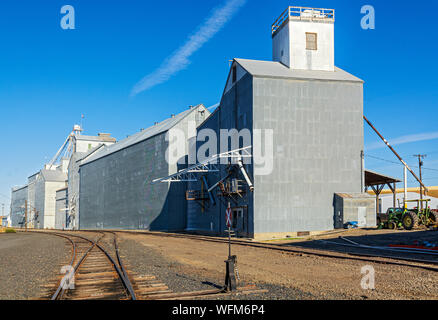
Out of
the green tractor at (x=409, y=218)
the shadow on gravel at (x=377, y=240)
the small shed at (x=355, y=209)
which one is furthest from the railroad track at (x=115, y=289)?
the small shed at (x=355, y=209)

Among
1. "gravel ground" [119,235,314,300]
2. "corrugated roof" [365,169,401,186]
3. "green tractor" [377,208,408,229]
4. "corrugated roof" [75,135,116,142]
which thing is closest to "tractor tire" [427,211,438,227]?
"green tractor" [377,208,408,229]

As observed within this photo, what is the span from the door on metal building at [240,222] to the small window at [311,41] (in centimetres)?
1598

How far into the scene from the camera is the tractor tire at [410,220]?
94.7 feet

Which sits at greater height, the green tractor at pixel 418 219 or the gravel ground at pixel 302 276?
the green tractor at pixel 418 219

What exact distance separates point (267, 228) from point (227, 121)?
474 inches

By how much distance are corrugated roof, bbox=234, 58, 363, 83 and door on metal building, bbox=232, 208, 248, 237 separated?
11.5 metres

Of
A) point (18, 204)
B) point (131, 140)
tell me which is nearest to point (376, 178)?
point (131, 140)

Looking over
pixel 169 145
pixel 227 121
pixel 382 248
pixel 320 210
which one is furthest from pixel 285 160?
pixel 169 145

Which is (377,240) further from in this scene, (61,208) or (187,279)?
(61,208)

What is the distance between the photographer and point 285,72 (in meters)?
35.9

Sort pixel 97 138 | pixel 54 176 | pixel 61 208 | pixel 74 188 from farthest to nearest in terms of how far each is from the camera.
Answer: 1. pixel 54 176
2. pixel 97 138
3. pixel 61 208
4. pixel 74 188

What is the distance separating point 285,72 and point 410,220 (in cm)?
1545

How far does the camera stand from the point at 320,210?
33.9 metres

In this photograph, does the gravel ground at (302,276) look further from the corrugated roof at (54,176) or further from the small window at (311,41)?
the corrugated roof at (54,176)
